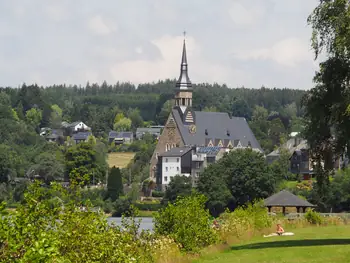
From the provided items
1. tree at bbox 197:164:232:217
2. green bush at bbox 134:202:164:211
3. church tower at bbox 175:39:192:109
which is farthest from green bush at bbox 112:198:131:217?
church tower at bbox 175:39:192:109

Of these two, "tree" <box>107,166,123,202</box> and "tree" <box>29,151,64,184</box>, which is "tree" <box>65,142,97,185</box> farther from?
"tree" <box>107,166,123,202</box>

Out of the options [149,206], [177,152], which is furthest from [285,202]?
[177,152]

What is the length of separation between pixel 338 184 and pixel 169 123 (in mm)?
76581

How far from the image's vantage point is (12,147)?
545ft

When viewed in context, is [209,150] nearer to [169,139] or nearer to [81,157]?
[169,139]

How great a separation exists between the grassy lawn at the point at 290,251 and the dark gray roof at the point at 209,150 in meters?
117

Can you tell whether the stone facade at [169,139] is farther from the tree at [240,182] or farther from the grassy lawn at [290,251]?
the grassy lawn at [290,251]

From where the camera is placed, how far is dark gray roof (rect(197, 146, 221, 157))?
15775 centimetres

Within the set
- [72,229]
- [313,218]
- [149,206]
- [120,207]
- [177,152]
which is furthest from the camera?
[177,152]

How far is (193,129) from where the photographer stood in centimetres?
16862

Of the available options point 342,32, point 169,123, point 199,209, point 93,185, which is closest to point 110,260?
point 342,32

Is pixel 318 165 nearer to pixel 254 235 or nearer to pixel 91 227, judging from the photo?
pixel 254 235

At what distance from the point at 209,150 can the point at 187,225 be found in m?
124

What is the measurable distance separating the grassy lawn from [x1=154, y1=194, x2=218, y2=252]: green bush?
91cm
